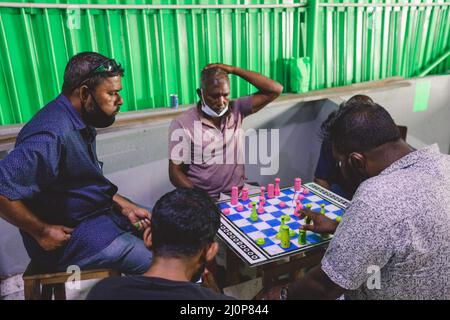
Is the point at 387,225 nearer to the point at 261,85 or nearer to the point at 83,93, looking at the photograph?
the point at 83,93

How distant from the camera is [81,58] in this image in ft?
7.76

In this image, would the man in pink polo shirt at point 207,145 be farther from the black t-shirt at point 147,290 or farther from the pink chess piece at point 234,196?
the black t-shirt at point 147,290

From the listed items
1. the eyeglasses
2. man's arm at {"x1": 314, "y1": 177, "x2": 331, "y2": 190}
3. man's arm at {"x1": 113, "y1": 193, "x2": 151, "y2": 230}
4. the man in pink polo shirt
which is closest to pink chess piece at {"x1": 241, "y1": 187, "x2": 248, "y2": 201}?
the man in pink polo shirt

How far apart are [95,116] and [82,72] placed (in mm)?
299

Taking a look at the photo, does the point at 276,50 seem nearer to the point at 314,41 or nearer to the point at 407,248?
the point at 314,41

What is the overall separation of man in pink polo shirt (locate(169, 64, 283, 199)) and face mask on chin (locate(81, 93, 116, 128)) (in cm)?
84

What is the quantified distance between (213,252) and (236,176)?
5.95 feet

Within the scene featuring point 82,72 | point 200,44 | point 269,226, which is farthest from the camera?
point 200,44

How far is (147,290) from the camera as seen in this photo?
1.33 metres

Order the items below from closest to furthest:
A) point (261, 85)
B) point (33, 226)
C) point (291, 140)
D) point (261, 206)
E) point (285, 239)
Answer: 1. point (33, 226)
2. point (285, 239)
3. point (261, 206)
4. point (261, 85)
5. point (291, 140)

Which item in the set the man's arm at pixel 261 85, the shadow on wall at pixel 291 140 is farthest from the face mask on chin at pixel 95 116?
the shadow on wall at pixel 291 140

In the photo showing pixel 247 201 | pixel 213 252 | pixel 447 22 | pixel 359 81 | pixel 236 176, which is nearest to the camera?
pixel 213 252

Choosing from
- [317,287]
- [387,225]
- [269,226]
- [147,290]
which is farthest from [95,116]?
[387,225]

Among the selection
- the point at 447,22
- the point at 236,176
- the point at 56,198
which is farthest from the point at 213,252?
the point at 447,22
